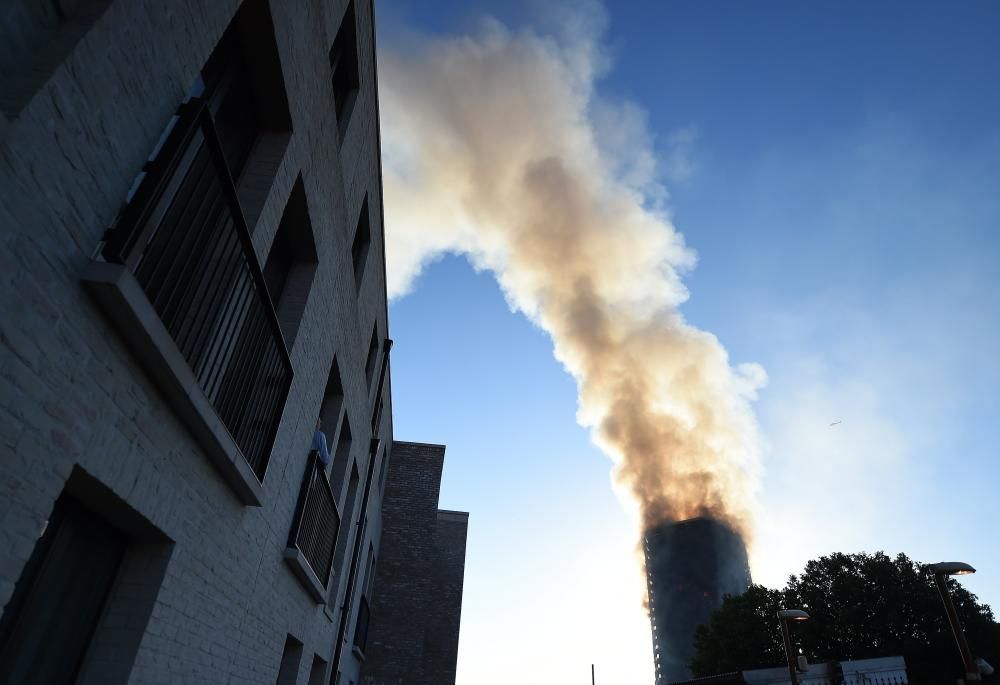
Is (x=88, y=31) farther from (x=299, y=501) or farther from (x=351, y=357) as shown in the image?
(x=351, y=357)

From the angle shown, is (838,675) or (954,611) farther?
(838,675)

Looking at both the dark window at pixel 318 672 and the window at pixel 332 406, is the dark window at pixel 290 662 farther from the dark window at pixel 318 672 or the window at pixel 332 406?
the window at pixel 332 406

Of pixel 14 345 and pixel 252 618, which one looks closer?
pixel 14 345

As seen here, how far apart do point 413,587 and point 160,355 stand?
836 inches

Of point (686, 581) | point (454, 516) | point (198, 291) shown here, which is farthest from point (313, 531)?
point (686, 581)

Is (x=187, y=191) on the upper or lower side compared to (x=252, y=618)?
upper

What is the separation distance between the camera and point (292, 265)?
6.38m

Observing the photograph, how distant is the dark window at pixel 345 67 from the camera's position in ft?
23.2

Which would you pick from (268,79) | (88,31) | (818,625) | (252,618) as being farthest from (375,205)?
(818,625)

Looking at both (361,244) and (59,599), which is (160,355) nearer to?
(59,599)

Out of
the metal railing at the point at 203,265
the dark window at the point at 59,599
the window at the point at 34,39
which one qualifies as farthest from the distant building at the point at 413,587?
the window at the point at 34,39

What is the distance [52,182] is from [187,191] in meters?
0.92

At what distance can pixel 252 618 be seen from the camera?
520 centimetres

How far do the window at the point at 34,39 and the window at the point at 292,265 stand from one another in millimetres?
3268
